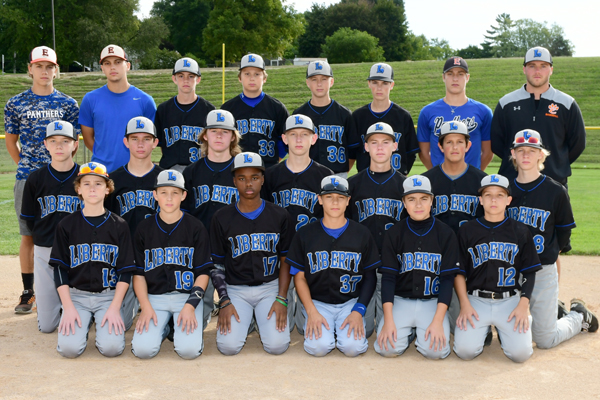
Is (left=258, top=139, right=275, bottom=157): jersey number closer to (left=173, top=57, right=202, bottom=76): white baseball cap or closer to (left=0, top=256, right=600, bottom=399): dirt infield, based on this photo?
(left=173, top=57, right=202, bottom=76): white baseball cap

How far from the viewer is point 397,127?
627cm

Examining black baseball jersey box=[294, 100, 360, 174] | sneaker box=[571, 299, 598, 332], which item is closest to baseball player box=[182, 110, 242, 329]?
black baseball jersey box=[294, 100, 360, 174]

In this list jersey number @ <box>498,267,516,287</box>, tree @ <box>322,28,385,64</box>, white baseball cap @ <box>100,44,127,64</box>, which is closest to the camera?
jersey number @ <box>498,267,516,287</box>

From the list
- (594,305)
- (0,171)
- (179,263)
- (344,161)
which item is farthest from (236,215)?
(0,171)

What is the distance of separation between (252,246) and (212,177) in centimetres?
88

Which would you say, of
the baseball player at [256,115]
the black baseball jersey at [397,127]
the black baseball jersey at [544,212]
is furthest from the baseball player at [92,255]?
the black baseball jersey at [544,212]

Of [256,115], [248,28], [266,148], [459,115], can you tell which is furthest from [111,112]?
[248,28]

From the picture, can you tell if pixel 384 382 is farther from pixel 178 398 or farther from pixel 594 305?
pixel 594 305

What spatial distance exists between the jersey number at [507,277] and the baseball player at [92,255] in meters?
3.19

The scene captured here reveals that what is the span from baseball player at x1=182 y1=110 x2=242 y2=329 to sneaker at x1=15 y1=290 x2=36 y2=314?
77.3 inches

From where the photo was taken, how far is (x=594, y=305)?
623 cm

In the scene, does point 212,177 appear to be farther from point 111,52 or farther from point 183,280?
point 111,52

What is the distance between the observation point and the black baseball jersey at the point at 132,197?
18.5 feet

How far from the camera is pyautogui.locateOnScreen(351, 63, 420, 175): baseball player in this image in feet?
20.4
